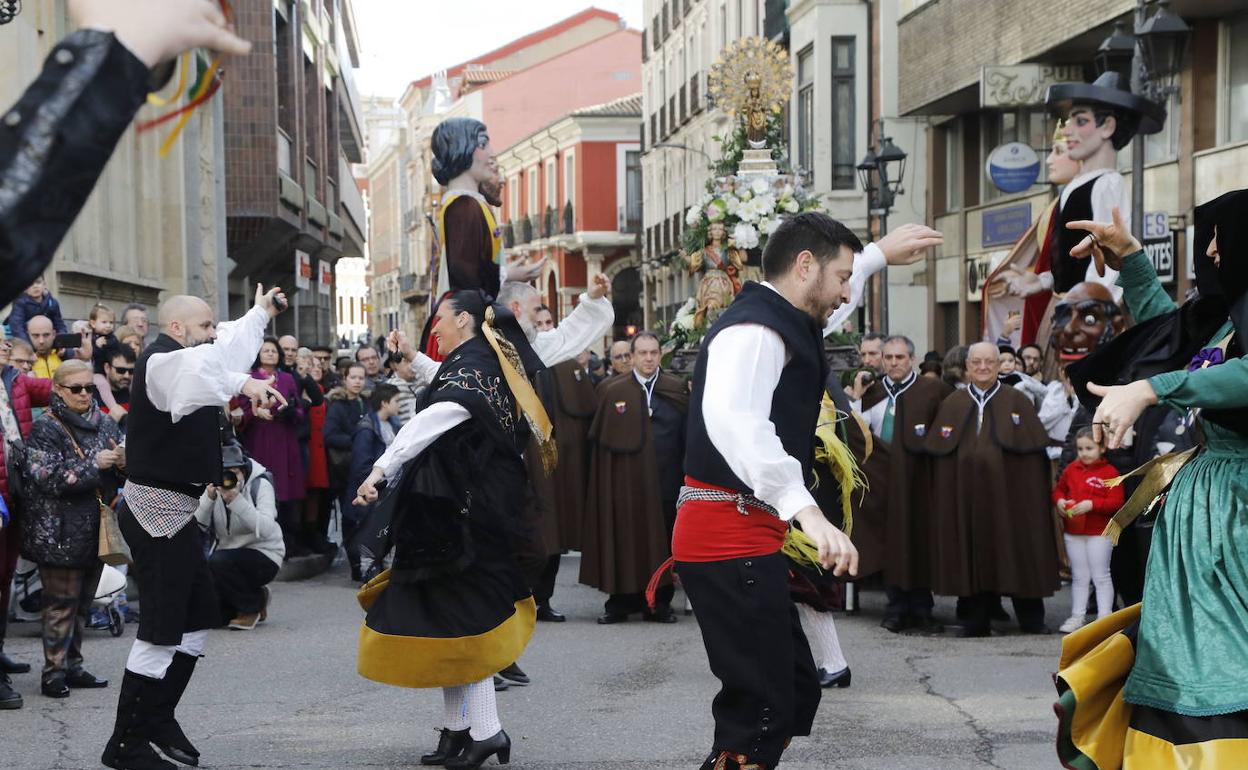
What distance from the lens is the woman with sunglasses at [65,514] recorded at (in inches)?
336

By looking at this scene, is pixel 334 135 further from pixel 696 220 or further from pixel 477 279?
pixel 477 279

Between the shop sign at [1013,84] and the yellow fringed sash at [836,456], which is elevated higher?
the shop sign at [1013,84]

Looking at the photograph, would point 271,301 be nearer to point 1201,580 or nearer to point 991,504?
point 1201,580

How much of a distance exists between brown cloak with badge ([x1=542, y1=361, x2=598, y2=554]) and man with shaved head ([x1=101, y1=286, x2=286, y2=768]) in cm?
598

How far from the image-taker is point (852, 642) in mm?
10352

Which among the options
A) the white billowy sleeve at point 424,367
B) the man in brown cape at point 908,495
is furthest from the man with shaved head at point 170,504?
the man in brown cape at point 908,495

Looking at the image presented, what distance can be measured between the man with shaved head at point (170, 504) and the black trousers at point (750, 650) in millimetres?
2504

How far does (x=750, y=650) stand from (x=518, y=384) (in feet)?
8.42

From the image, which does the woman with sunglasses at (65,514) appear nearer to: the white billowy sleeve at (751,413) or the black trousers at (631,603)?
the black trousers at (631,603)

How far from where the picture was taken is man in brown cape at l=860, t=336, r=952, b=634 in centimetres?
1089

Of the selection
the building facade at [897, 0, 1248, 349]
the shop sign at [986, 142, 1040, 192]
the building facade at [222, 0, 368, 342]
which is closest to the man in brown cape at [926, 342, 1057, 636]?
the building facade at [897, 0, 1248, 349]

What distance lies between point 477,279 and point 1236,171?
41.8ft

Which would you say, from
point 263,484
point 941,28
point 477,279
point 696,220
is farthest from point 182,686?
point 941,28

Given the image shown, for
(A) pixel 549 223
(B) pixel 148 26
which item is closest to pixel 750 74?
(B) pixel 148 26
